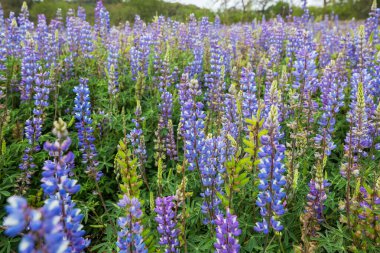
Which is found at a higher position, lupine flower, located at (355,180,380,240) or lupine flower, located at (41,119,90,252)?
lupine flower, located at (41,119,90,252)

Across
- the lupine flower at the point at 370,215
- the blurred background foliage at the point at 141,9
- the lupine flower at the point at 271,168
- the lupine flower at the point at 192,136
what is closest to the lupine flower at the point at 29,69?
the lupine flower at the point at 192,136

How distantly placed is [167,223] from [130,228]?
352 mm

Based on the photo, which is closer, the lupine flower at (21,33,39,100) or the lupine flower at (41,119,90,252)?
the lupine flower at (41,119,90,252)

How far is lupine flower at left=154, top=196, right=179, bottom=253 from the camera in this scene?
212 centimetres

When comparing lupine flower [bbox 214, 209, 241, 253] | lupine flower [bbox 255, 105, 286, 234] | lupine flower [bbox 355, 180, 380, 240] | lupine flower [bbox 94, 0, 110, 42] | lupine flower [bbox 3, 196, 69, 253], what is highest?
lupine flower [bbox 94, 0, 110, 42]

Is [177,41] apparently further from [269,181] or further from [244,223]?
[269,181]

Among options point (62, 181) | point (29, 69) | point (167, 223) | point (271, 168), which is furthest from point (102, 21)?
Result: point (62, 181)

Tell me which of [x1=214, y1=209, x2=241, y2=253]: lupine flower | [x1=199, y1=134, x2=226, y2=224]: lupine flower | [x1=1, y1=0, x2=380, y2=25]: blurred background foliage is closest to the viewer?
[x1=214, y1=209, x2=241, y2=253]: lupine flower

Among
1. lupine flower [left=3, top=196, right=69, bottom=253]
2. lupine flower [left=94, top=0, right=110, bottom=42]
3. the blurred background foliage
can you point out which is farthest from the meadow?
the blurred background foliage

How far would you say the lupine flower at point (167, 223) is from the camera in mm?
2115

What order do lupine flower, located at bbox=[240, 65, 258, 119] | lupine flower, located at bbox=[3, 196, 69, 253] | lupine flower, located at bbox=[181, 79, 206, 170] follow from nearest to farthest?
lupine flower, located at bbox=[3, 196, 69, 253], lupine flower, located at bbox=[181, 79, 206, 170], lupine flower, located at bbox=[240, 65, 258, 119]

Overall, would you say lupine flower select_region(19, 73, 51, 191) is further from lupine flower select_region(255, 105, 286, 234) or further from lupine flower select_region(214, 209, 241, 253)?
lupine flower select_region(255, 105, 286, 234)

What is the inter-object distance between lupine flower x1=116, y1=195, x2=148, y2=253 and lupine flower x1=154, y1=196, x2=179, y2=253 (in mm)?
210

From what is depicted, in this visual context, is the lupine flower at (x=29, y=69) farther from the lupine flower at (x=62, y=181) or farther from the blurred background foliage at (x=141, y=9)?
the blurred background foliage at (x=141, y=9)
